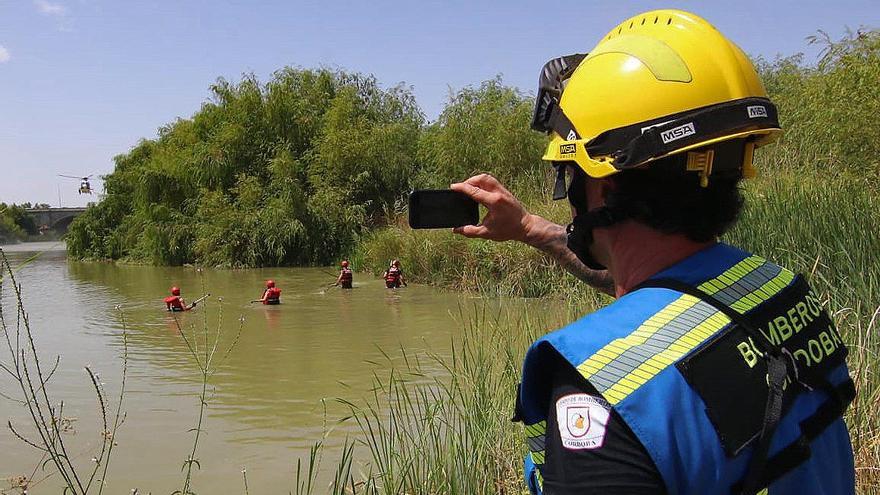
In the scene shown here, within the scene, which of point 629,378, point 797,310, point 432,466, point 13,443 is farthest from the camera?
point 13,443

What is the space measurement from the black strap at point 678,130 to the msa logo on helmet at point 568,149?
5cm

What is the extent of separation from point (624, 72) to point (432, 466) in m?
2.53

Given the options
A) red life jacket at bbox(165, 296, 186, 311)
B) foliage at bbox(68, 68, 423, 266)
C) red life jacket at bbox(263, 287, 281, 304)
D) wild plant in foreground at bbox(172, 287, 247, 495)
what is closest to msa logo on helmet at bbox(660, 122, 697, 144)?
wild plant in foreground at bbox(172, 287, 247, 495)

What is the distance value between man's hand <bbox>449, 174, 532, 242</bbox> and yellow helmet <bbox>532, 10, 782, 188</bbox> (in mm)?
528

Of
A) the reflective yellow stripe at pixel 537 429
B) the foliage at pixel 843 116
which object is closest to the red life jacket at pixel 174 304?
the foliage at pixel 843 116

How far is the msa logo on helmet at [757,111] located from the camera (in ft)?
3.78

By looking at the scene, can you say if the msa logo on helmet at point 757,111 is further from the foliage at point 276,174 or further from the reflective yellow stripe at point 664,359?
the foliage at point 276,174

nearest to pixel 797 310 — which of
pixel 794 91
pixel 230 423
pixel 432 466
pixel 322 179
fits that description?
pixel 432 466

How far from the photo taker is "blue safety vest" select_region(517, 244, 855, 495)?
3.04 feet

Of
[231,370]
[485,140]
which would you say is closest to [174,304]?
[231,370]

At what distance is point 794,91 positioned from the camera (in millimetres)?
16578

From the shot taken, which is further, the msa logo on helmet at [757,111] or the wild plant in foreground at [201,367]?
the wild plant in foreground at [201,367]

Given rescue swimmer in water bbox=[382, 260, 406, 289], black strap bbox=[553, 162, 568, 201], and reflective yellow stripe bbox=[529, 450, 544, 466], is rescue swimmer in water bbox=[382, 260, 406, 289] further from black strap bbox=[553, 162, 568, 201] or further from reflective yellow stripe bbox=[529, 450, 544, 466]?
reflective yellow stripe bbox=[529, 450, 544, 466]

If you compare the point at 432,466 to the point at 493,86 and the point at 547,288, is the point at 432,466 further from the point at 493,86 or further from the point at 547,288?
the point at 493,86
